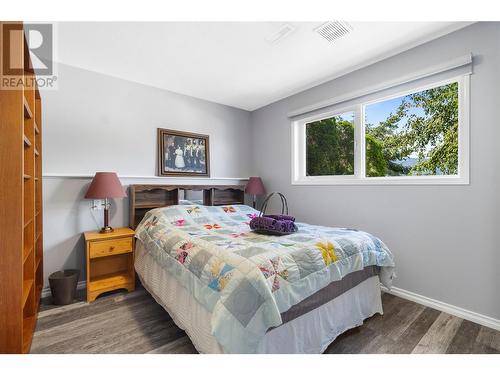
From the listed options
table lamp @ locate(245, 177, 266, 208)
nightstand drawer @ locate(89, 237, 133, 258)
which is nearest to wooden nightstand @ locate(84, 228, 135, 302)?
nightstand drawer @ locate(89, 237, 133, 258)

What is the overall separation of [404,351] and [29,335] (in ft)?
8.21

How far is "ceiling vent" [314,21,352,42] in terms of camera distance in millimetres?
1922

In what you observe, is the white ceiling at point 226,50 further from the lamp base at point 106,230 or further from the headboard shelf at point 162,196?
the lamp base at point 106,230

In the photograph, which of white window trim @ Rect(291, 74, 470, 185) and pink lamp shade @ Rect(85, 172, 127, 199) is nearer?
white window trim @ Rect(291, 74, 470, 185)

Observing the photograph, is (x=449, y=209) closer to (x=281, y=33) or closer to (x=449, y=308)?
(x=449, y=308)

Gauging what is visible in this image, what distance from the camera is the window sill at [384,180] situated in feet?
6.64

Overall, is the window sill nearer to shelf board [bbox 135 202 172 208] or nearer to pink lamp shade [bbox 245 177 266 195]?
Answer: pink lamp shade [bbox 245 177 266 195]

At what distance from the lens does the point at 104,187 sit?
238cm

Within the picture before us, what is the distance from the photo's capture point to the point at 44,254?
2.38 metres

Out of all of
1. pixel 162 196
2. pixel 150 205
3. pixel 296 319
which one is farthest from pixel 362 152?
pixel 150 205

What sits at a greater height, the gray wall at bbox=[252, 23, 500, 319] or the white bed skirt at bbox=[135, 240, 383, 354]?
the gray wall at bbox=[252, 23, 500, 319]

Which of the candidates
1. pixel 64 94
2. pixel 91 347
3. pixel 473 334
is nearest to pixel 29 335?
pixel 91 347

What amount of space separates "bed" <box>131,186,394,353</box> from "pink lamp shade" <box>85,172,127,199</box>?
64cm

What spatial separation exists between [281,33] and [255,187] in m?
2.04
